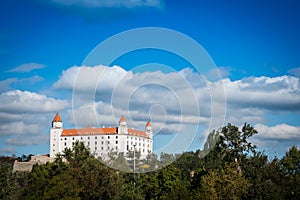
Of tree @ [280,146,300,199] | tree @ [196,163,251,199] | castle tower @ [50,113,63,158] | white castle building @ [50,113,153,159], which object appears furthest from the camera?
castle tower @ [50,113,63,158]

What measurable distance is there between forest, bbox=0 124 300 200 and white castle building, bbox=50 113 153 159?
29296mm

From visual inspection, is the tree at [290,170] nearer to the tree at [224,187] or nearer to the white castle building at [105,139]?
the tree at [224,187]

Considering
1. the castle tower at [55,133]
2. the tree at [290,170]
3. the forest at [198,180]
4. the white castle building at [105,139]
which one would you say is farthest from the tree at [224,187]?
the castle tower at [55,133]

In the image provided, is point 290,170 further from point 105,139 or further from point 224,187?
point 105,139

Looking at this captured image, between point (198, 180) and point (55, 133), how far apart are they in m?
133

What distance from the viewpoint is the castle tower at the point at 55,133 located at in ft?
603

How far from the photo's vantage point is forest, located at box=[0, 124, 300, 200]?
48.1m

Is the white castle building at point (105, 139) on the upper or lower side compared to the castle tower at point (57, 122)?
lower

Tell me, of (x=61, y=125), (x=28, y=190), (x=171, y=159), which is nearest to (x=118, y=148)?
(x=61, y=125)

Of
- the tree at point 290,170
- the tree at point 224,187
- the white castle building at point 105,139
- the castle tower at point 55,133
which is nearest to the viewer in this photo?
the tree at point 224,187

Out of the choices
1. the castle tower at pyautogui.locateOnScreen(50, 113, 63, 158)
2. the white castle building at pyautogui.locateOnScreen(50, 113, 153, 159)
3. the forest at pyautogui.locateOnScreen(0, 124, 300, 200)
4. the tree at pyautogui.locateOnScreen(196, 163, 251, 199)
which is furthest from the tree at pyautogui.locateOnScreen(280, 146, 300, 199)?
the castle tower at pyautogui.locateOnScreen(50, 113, 63, 158)

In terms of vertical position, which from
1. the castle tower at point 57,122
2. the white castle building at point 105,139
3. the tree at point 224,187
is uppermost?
the castle tower at point 57,122

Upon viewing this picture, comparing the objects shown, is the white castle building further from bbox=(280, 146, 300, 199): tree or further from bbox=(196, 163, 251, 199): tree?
bbox=(196, 163, 251, 199): tree

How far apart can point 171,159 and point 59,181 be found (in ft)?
68.0
